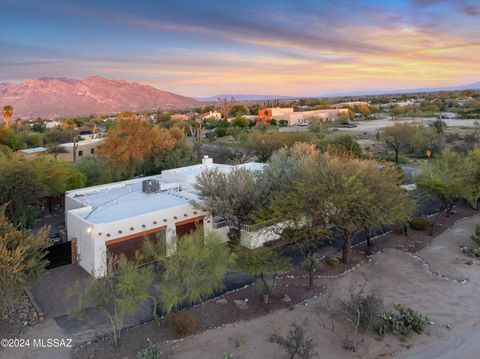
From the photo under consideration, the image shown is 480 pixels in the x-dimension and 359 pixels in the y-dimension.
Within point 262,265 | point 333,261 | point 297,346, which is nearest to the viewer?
point 297,346

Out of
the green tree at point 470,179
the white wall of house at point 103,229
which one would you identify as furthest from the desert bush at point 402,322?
the green tree at point 470,179

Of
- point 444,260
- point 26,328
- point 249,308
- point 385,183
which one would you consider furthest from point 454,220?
point 26,328

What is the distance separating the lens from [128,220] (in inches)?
651

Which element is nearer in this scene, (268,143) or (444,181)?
(444,181)

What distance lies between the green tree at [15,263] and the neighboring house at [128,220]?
213cm

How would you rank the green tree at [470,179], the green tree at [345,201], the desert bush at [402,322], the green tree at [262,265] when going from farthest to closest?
1. the green tree at [470,179]
2. the green tree at [345,201]
3. the green tree at [262,265]
4. the desert bush at [402,322]

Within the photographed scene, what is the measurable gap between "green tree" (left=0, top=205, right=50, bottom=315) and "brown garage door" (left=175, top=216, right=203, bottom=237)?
6330 mm

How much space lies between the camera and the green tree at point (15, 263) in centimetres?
1145

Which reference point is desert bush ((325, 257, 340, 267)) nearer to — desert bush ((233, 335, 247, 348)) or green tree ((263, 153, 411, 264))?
green tree ((263, 153, 411, 264))

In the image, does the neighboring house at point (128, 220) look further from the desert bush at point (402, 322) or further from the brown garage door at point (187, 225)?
the desert bush at point (402, 322)

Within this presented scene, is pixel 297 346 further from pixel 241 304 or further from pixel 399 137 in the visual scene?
pixel 399 137

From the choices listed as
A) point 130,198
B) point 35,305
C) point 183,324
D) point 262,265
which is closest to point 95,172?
point 130,198

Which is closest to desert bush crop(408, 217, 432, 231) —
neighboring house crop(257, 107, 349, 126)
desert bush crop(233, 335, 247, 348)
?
desert bush crop(233, 335, 247, 348)

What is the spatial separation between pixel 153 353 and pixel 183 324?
5.35 ft
